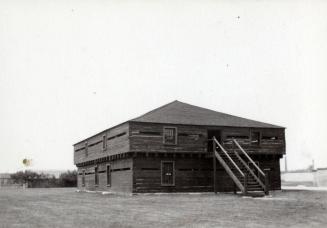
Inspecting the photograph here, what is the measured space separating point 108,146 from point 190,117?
20.5 feet

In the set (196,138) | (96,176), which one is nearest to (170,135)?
(196,138)

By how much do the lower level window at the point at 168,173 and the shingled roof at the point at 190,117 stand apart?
2.68m

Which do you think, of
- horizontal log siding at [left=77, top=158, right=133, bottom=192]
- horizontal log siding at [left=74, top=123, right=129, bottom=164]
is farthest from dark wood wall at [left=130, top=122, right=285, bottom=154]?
horizontal log siding at [left=77, top=158, right=133, bottom=192]

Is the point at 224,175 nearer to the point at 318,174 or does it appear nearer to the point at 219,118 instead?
the point at 219,118

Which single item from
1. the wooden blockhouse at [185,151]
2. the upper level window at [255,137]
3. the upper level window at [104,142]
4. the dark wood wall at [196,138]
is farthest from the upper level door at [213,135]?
the upper level window at [104,142]

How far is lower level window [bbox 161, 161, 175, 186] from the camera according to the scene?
3000 centimetres

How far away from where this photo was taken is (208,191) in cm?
3100

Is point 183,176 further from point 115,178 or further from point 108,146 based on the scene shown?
point 108,146

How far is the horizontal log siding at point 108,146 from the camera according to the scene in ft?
98.0

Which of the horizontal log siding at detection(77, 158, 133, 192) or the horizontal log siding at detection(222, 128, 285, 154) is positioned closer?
the horizontal log siding at detection(77, 158, 133, 192)

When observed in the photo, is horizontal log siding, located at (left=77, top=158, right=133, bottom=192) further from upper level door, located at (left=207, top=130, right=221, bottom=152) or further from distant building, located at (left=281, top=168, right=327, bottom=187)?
distant building, located at (left=281, top=168, right=327, bottom=187)

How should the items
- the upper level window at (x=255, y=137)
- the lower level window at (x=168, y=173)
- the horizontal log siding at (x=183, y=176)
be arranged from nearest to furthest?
1. the horizontal log siding at (x=183, y=176)
2. the lower level window at (x=168, y=173)
3. the upper level window at (x=255, y=137)

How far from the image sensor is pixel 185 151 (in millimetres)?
30203

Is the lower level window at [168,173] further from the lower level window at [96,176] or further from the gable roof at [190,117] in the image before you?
the lower level window at [96,176]
